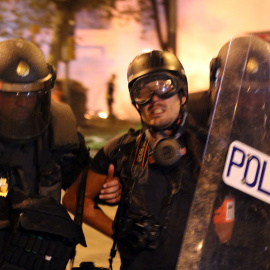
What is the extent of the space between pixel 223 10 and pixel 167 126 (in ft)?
32.0

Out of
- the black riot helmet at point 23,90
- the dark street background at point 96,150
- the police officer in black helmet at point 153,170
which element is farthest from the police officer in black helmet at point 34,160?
the dark street background at point 96,150

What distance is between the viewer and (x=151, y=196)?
99.7 inches

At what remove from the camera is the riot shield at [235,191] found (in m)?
1.97

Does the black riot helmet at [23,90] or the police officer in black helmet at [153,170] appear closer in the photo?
the police officer in black helmet at [153,170]

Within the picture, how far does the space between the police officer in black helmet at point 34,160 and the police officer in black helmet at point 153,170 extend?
23 cm

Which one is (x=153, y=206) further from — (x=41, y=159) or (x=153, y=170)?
(x=41, y=159)

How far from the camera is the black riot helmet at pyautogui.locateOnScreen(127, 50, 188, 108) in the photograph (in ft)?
9.05

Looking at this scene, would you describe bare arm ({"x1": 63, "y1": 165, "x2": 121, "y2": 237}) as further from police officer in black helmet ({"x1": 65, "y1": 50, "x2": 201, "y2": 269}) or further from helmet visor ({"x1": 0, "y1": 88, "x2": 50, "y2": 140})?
helmet visor ({"x1": 0, "y1": 88, "x2": 50, "y2": 140})

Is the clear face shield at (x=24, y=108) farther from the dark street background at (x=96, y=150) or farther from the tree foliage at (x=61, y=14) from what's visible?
the tree foliage at (x=61, y=14)

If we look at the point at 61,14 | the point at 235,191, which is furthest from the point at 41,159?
the point at 61,14

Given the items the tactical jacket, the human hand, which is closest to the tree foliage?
the human hand

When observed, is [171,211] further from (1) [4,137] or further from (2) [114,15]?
(2) [114,15]

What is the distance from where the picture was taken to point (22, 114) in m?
2.83

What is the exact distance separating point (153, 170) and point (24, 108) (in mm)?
796
